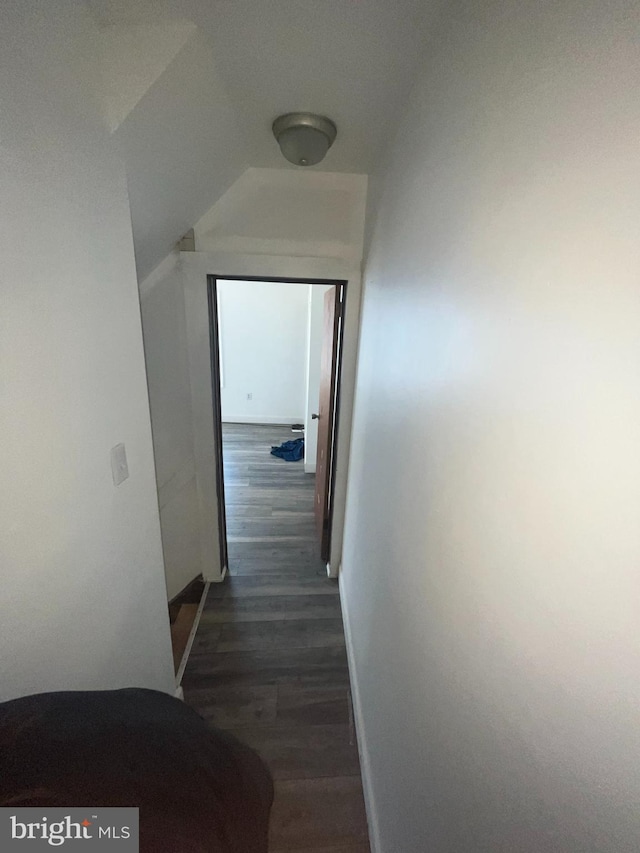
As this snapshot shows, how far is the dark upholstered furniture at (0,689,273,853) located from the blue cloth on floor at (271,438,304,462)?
3.76 meters

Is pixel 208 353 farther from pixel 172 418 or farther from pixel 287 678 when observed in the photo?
pixel 287 678

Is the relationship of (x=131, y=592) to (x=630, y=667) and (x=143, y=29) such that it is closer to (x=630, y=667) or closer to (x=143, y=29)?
(x=630, y=667)

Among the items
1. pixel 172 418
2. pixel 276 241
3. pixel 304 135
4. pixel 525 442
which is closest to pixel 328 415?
pixel 172 418

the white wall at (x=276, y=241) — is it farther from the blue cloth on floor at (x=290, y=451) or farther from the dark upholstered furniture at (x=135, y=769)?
the blue cloth on floor at (x=290, y=451)

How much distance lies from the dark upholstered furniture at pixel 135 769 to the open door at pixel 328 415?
1.82 meters

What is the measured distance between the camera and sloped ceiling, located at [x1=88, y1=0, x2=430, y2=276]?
86 cm

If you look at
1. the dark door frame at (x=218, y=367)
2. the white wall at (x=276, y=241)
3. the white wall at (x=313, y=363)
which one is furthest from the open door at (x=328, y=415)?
the white wall at (x=313, y=363)

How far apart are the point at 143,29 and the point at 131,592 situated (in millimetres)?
1599

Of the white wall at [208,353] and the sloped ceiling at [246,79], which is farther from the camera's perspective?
the white wall at [208,353]

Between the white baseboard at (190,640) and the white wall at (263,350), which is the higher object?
the white wall at (263,350)

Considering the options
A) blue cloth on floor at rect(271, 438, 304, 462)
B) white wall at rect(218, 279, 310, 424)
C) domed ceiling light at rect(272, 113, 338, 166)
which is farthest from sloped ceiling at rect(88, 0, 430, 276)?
white wall at rect(218, 279, 310, 424)

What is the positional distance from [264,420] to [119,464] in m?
4.56

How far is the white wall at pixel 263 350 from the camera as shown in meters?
5.07

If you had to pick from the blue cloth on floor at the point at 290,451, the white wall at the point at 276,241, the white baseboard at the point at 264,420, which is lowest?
the blue cloth on floor at the point at 290,451
